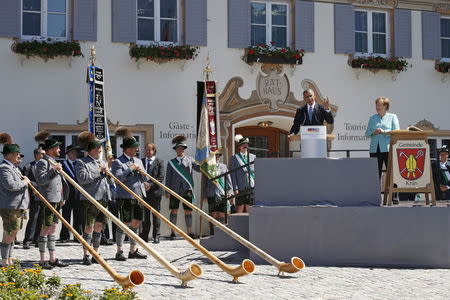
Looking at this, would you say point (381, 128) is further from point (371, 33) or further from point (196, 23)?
point (371, 33)

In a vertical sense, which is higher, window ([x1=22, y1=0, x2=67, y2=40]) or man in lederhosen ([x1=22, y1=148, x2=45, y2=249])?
window ([x1=22, y1=0, x2=67, y2=40])

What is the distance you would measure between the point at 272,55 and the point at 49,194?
732 cm

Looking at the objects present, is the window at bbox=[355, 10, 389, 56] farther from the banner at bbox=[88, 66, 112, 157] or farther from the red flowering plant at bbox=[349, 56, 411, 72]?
the banner at bbox=[88, 66, 112, 157]

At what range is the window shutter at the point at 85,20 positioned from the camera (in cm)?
1423

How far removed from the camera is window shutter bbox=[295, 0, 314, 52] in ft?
51.9

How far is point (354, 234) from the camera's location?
998 cm

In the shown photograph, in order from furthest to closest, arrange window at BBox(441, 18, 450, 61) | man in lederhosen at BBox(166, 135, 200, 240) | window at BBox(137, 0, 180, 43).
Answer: window at BBox(441, 18, 450, 61) → window at BBox(137, 0, 180, 43) → man in lederhosen at BBox(166, 135, 200, 240)

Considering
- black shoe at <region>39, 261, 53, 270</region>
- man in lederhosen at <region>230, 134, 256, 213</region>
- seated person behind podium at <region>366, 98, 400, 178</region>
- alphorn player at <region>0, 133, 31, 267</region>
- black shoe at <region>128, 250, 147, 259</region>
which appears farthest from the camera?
man in lederhosen at <region>230, 134, 256, 213</region>

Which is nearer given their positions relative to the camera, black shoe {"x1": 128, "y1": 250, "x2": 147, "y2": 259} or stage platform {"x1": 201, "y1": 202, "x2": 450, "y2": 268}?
stage platform {"x1": 201, "y1": 202, "x2": 450, "y2": 268}

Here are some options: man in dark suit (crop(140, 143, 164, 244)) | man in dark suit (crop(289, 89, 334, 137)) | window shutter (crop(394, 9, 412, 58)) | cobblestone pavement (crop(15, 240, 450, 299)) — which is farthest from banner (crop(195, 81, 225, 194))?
window shutter (crop(394, 9, 412, 58))

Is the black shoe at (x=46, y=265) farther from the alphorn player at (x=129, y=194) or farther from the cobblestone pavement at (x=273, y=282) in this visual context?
the alphorn player at (x=129, y=194)

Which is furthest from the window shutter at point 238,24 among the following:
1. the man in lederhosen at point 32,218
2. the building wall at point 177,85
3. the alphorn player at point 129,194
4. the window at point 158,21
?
the alphorn player at point 129,194

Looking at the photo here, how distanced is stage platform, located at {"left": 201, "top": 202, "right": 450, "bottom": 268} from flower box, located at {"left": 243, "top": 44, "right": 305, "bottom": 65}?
230 inches

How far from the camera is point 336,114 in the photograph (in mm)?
15984
